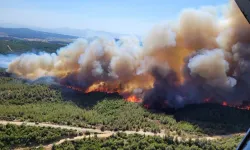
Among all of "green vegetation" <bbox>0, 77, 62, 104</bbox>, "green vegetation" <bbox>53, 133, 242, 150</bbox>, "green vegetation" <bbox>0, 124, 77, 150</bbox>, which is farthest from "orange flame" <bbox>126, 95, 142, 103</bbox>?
"green vegetation" <bbox>53, 133, 242, 150</bbox>

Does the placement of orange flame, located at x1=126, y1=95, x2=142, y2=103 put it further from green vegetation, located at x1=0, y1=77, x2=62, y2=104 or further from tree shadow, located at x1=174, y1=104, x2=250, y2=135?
green vegetation, located at x1=0, y1=77, x2=62, y2=104

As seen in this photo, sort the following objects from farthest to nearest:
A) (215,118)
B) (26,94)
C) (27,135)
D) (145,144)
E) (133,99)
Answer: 1. (133,99)
2. (26,94)
3. (215,118)
4. (27,135)
5. (145,144)

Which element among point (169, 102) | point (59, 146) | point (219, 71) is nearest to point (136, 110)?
point (169, 102)

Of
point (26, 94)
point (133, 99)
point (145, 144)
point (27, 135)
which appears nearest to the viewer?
point (145, 144)

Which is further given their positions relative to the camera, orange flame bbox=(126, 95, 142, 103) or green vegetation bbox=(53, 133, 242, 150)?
orange flame bbox=(126, 95, 142, 103)

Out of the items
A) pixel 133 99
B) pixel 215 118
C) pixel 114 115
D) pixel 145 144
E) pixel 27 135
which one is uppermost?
pixel 215 118

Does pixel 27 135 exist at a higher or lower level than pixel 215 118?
lower

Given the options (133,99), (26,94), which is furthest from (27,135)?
(133,99)

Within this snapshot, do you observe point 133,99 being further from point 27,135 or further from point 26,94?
point 27,135
